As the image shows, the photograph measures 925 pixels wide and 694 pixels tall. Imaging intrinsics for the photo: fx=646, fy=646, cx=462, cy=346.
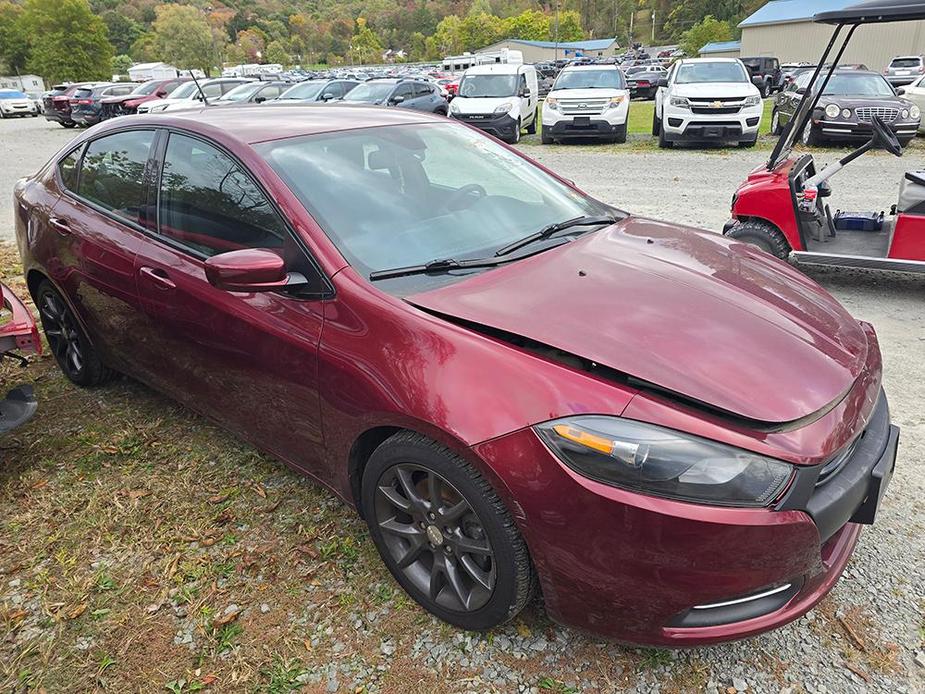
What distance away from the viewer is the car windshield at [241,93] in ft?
62.8

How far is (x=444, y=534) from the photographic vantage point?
2.10 meters

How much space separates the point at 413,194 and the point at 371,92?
15277 millimetres

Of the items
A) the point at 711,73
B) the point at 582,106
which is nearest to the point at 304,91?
the point at 582,106

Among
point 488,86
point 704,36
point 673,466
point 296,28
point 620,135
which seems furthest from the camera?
point 296,28

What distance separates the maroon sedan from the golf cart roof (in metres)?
2.27

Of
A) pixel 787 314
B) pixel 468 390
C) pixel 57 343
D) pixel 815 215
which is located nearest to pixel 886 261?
pixel 815 215

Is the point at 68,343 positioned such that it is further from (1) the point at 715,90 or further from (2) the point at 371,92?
(2) the point at 371,92

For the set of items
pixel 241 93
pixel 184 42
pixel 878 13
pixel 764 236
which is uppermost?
pixel 184 42

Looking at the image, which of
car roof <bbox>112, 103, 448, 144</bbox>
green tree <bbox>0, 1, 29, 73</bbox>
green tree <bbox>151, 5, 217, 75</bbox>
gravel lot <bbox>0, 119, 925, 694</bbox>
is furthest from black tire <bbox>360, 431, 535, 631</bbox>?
green tree <bbox>151, 5, 217, 75</bbox>

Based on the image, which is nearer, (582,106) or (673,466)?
(673,466)

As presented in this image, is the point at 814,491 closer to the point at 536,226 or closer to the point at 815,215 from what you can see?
the point at 536,226

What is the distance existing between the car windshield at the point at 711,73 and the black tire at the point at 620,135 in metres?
1.38

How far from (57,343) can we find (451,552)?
324cm

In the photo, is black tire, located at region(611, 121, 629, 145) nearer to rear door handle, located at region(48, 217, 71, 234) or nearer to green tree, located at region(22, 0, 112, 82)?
rear door handle, located at region(48, 217, 71, 234)
